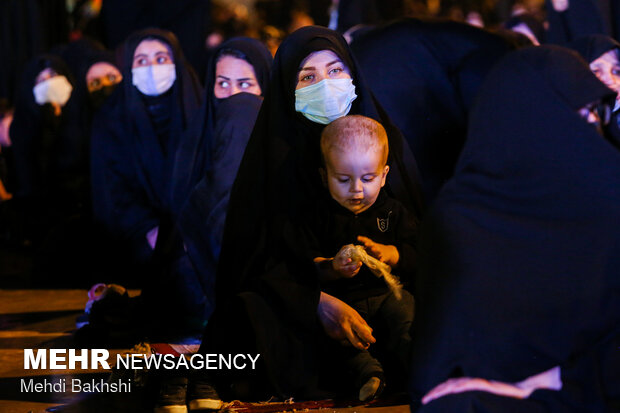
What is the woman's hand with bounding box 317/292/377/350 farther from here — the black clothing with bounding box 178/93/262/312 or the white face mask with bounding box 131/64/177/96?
the white face mask with bounding box 131/64/177/96

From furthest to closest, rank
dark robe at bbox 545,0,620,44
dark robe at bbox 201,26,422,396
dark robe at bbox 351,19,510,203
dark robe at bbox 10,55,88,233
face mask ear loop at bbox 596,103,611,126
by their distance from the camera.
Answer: dark robe at bbox 10,55,88,233
dark robe at bbox 545,0,620,44
dark robe at bbox 351,19,510,203
dark robe at bbox 201,26,422,396
face mask ear loop at bbox 596,103,611,126

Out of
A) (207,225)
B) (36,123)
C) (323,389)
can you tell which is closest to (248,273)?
(323,389)

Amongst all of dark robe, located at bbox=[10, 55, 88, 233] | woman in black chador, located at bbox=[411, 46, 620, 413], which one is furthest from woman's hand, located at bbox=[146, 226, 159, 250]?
woman in black chador, located at bbox=[411, 46, 620, 413]

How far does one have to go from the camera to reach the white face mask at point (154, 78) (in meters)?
5.80

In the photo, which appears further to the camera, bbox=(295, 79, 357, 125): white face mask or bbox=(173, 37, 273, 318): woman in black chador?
bbox=(173, 37, 273, 318): woman in black chador

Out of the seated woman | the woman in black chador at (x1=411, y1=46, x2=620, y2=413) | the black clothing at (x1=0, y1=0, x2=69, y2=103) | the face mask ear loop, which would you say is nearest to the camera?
the woman in black chador at (x1=411, y1=46, x2=620, y2=413)

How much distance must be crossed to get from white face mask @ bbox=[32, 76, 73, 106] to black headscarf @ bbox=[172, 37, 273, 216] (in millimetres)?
3618

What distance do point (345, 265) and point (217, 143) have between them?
5.25 feet

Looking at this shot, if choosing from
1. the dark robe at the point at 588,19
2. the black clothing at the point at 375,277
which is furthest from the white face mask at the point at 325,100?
the dark robe at the point at 588,19

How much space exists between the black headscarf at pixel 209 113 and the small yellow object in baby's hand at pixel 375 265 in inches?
64.8

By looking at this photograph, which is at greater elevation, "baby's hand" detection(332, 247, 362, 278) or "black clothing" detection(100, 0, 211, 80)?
"black clothing" detection(100, 0, 211, 80)

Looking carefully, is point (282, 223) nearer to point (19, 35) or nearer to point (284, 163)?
point (284, 163)

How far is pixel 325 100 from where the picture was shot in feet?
11.7

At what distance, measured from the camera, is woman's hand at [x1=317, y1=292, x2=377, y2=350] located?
328 cm
